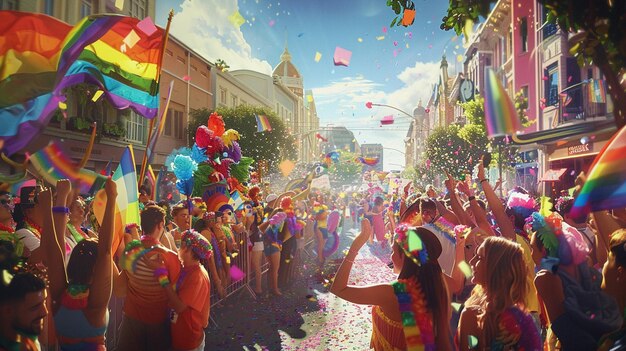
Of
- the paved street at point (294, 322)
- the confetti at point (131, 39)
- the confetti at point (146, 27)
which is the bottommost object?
the paved street at point (294, 322)

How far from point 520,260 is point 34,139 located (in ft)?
12.4

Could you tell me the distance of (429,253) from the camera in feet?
8.58

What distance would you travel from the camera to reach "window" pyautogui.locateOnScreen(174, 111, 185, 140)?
28.6 metres

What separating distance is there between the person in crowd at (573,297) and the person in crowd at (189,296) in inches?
94.2

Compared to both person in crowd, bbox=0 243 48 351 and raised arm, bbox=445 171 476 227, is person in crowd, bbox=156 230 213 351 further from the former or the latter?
raised arm, bbox=445 171 476 227

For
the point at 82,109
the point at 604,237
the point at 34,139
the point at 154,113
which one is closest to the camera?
the point at 604,237

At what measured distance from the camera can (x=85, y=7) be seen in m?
19.0

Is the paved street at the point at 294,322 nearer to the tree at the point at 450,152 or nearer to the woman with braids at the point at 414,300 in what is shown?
the woman with braids at the point at 414,300

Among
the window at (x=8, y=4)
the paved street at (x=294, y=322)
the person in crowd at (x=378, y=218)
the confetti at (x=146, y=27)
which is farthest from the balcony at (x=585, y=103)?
the window at (x=8, y=4)

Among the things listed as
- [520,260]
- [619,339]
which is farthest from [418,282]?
[619,339]

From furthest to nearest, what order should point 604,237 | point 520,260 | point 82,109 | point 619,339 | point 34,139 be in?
point 82,109, point 34,139, point 604,237, point 520,260, point 619,339

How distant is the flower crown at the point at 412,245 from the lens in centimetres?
260

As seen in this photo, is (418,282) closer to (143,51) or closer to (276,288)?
(143,51)

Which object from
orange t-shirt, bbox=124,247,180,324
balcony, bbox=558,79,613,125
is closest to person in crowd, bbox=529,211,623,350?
orange t-shirt, bbox=124,247,180,324
